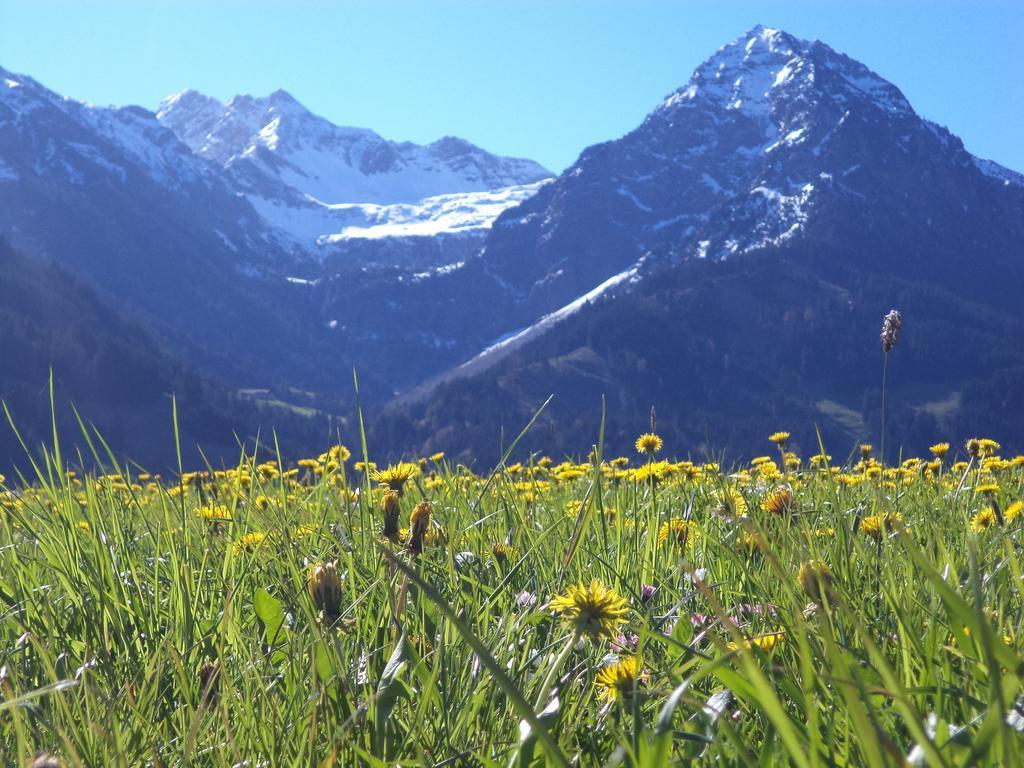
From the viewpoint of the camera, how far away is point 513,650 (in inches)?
71.9

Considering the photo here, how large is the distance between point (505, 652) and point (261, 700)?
480 millimetres

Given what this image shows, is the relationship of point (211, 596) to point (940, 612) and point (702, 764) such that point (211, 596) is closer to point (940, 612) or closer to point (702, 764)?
point (702, 764)

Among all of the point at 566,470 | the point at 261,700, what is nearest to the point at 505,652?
the point at 261,700

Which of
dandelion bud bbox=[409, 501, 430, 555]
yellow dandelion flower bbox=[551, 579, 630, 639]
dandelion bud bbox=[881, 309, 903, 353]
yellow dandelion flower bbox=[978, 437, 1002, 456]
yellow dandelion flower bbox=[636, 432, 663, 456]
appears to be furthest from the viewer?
yellow dandelion flower bbox=[978, 437, 1002, 456]

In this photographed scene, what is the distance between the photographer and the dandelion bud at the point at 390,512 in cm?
200

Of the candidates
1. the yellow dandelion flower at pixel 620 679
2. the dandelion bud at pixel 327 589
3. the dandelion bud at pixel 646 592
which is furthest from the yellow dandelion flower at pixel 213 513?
the yellow dandelion flower at pixel 620 679

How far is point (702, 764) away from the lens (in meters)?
1.36

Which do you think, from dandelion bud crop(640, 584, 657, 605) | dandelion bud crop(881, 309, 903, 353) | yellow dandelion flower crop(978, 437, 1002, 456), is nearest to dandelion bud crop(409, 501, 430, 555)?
dandelion bud crop(640, 584, 657, 605)

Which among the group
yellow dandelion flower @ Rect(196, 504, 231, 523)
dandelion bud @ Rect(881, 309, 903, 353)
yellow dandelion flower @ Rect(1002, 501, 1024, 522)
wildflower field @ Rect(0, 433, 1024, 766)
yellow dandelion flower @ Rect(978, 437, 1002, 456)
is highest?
dandelion bud @ Rect(881, 309, 903, 353)

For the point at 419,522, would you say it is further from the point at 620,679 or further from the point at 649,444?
the point at 649,444

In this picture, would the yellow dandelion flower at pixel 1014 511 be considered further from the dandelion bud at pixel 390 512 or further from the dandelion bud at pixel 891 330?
the dandelion bud at pixel 390 512

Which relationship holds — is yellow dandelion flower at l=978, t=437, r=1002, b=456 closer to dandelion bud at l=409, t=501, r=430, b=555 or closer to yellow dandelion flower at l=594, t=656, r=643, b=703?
dandelion bud at l=409, t=501, r=430, b=555

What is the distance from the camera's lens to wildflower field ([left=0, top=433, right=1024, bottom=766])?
41.7 inches

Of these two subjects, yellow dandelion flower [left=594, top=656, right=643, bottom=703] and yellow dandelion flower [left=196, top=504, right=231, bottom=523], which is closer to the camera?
yellow dandelion flower [left=594, top=656, right=643, bottom=703]
